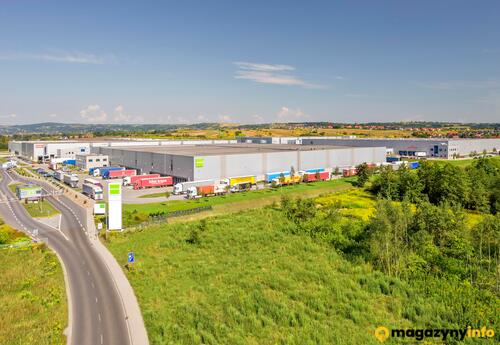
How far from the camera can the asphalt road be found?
76.9 ft

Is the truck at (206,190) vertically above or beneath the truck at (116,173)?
beneath

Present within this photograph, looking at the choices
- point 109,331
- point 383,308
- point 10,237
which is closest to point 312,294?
point 383,308

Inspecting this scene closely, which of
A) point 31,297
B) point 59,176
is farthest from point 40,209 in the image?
point 59,176

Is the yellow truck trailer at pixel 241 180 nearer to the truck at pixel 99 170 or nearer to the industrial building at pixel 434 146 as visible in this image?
the truck at pixel 99 170

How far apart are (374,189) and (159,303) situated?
2360 inches

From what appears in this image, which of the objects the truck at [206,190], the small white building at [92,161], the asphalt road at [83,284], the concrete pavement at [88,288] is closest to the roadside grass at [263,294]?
the concrete pavement at [88,288]

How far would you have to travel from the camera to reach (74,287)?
29.9m

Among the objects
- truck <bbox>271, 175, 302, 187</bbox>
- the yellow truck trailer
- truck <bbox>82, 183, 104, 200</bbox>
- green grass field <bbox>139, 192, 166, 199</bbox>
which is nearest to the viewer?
truck <bbox>82, 183, 104, 200</bbox>

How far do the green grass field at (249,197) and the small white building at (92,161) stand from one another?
51.1m

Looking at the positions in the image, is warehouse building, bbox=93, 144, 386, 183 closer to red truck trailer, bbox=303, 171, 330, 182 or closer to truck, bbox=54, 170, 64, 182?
red truck trailer, bbox=303, 171, 330, 182

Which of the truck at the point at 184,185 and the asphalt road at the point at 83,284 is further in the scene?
the truck at the point at 184,185

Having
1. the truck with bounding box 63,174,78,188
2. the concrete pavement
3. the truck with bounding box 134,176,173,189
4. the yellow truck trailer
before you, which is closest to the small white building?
the truck with bounding box 63,174,78,188

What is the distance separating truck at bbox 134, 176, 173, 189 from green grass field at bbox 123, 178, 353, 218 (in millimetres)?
14439

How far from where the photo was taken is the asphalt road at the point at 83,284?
23.5 m
